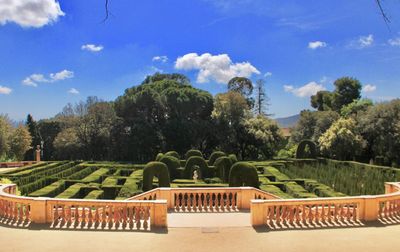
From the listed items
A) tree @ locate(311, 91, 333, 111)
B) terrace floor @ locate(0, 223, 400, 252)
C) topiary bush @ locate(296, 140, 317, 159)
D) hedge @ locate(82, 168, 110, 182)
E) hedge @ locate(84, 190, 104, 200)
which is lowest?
hedge @ locate(84, 190, 104, 200)

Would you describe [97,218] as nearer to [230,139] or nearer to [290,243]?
[290,243]

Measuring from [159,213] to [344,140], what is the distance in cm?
3784

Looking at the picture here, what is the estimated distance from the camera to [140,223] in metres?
10.6

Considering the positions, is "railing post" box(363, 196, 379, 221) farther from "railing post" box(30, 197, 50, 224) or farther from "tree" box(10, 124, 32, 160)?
"tree" box(10, 124, 32, 160)

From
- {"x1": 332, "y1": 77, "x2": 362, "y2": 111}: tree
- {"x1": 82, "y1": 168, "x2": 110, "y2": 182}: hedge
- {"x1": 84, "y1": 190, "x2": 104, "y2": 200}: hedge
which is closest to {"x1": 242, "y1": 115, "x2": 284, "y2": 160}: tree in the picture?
{"x1": 332, "y1": 77, "x2": 362, "y2": 111}: tree

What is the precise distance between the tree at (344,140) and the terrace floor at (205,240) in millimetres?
35329

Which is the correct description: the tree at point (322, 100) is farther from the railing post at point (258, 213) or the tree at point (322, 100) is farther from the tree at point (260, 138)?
the railing post at point (258, 213)

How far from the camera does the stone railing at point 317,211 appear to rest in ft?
35.2

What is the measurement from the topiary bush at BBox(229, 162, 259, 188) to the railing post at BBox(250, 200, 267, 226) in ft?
27.0

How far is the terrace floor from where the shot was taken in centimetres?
889

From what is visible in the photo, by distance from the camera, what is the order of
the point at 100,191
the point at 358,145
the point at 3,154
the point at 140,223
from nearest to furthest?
the point at 140,223
the point at 100,191
the point at 358,145
the point at 3,154

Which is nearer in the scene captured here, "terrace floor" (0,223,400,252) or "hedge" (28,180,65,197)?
"terrace floor" (0,223,400,252)

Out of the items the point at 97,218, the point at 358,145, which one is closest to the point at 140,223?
the point at 97,218

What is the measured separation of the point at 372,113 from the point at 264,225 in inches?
1509
